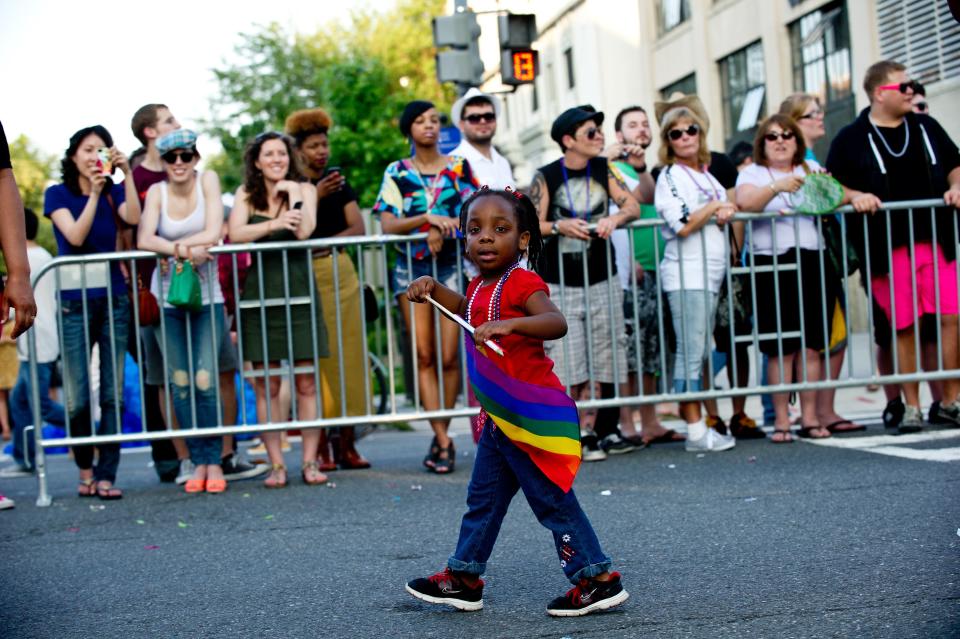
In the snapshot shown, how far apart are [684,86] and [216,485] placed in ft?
77.9

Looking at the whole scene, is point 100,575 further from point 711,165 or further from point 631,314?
point 711,165

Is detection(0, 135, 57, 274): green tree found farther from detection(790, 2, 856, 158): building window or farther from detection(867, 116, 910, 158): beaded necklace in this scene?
detection(867, 116, 910, 158): beaded necklace

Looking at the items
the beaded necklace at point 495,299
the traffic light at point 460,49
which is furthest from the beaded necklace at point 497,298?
the traffic light at point 460,49

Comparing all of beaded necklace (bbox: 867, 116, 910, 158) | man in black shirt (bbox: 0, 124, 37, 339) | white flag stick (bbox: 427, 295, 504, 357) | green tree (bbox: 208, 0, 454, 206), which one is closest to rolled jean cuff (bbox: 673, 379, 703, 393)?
beaded necklace (bbox: 867, 116, 910, 158)

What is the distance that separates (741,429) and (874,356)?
101cm

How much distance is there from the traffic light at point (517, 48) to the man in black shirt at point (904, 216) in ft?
18.4

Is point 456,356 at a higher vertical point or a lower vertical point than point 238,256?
lower

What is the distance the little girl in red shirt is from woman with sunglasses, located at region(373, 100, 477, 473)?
11.9ft

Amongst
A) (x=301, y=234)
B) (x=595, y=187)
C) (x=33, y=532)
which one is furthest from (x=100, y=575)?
(x=595, y=187)

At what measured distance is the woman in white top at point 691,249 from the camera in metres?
8.38

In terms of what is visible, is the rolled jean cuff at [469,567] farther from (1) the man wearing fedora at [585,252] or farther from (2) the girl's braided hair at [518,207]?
(1) the man wearing fedora at [585,252]

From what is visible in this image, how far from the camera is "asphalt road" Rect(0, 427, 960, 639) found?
4.32 metres

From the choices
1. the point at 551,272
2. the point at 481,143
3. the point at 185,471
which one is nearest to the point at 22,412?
the point at 185,471

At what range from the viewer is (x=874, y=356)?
8953 millimetres
